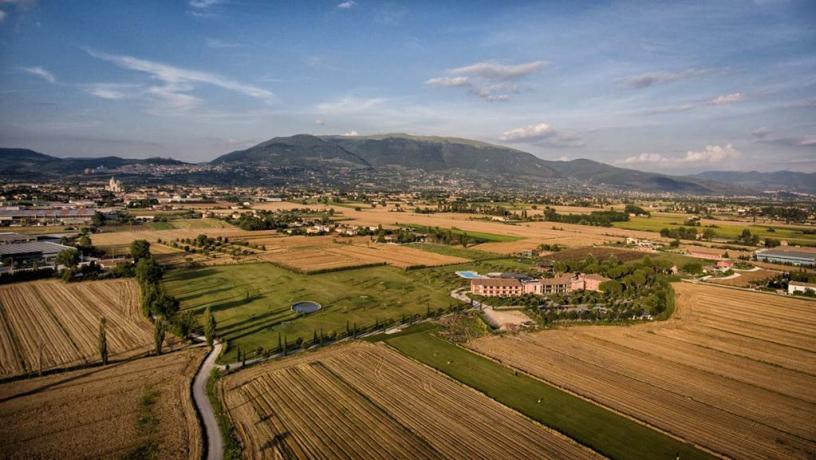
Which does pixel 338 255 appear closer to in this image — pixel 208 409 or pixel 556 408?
pixel 208 409

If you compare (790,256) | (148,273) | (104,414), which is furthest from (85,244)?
(790,256)

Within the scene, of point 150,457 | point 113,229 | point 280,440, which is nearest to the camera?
point 150,457

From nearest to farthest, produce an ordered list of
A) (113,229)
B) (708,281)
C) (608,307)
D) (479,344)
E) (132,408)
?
(132,408) < (479,344) < (608,307) < (708,281) < (113,229)

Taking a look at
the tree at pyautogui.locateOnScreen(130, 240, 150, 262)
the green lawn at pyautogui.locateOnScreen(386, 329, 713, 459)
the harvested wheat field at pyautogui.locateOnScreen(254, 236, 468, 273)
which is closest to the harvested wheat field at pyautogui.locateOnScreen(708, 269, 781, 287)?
the harvested wheat field at pyautogui.locateOnScreen(254, 236, 468, 273)

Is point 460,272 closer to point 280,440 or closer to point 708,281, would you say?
point 708,281

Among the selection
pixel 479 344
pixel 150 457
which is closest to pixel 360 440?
pixel 150 457

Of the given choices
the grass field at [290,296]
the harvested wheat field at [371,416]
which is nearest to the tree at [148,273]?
the grass field at [290,296]

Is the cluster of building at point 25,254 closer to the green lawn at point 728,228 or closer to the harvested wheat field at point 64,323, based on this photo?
the harvested wheat field at point 64,323
